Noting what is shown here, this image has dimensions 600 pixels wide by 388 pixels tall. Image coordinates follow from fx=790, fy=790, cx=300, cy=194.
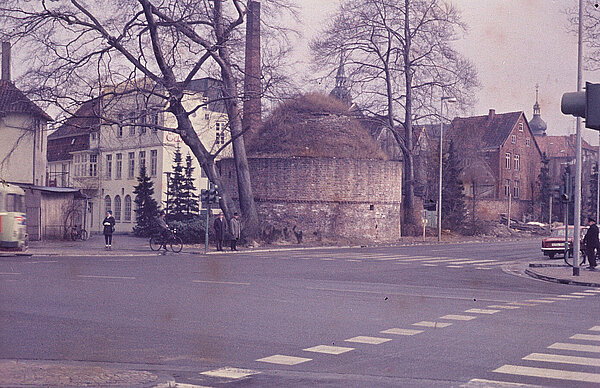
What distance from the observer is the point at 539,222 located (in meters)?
84.3

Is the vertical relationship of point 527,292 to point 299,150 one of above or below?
below

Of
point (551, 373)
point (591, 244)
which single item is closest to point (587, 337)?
point (551, 373)

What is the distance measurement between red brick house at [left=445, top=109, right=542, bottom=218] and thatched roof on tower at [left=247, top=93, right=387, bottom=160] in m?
33.6

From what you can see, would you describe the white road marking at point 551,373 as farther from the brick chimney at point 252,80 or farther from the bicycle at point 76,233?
the bicycle at point 76,233

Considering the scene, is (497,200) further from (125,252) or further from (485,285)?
(485,285)

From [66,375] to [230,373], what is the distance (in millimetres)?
1624

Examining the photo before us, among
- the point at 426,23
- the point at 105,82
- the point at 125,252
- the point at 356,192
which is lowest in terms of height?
the point at 125,252

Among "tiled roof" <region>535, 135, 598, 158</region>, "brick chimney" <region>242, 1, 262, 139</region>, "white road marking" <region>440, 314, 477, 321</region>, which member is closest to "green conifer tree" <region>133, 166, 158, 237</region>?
"brick chimney" <region>242, 1, 262, 139</region>

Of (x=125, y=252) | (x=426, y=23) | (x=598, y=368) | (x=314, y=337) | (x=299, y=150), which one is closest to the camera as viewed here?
(x=598, y=368)

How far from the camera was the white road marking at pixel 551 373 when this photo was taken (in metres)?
7.92

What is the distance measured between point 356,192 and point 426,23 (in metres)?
12.7

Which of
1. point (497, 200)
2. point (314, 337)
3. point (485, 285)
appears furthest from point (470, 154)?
point (314, 337)

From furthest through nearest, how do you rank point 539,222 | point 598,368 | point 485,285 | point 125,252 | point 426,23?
1. point 539,222
2. point 426,23
3. point 125,252
4. point 485,285
5. point 598,368

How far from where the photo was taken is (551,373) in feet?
26.7
